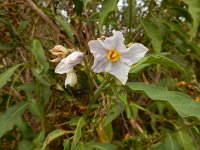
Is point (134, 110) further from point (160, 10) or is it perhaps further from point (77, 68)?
point (77, 68)

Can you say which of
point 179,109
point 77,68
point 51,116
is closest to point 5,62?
point 51,116

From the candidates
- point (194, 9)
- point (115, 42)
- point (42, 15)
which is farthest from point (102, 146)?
point (42, 15)

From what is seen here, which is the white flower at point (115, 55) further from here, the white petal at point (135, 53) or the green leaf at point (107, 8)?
the green leaf at point (107, 8)

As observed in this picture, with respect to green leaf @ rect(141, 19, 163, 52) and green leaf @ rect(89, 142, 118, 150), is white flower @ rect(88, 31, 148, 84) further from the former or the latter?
green leaf @ rect(141, 19, 163, 52)

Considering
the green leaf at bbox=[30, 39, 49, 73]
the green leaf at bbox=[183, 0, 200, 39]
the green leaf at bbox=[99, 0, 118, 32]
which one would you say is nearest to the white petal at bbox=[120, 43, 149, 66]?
the green leaf at bbox=[99, 0, 118, 32]

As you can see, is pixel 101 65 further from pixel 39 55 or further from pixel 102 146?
pixel 39 55

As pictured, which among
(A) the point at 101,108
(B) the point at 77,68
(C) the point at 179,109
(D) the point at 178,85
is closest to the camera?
(C) the point at 179,109

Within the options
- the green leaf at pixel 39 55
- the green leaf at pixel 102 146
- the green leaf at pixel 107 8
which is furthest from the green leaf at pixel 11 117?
the green leaf at pixel 107 8
